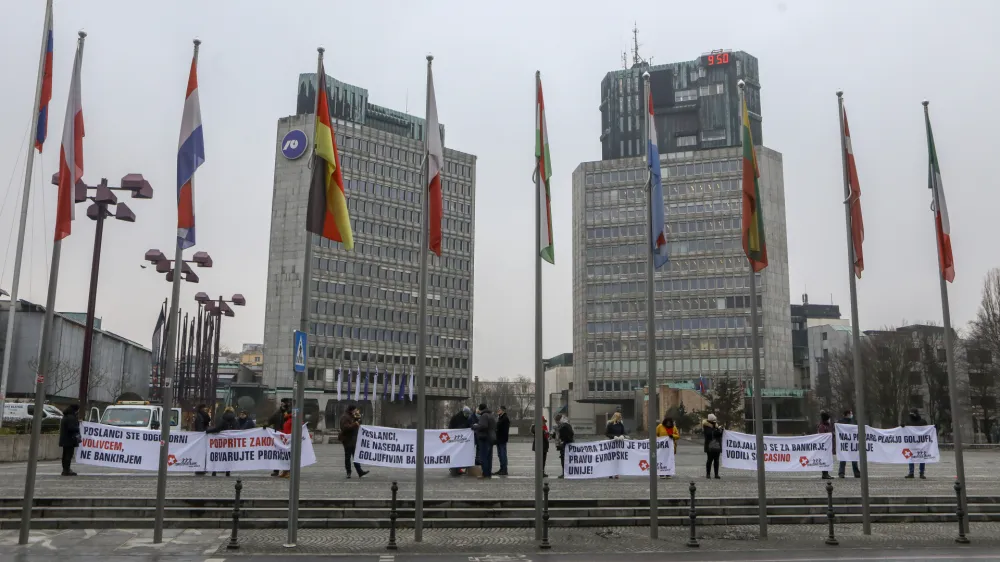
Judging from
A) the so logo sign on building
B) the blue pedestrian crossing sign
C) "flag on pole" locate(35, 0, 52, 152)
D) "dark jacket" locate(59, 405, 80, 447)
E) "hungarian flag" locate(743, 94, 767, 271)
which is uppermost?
the so logo sign on building

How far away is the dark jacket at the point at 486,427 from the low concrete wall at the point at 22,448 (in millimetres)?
16286

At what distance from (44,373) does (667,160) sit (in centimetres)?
12160

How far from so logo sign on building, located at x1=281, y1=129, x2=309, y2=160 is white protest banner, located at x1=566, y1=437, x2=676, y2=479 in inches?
4128

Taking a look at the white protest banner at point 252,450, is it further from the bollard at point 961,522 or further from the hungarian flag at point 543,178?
the bollard at point 961,522

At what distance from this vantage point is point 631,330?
124750mm

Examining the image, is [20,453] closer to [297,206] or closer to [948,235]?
[948,235]

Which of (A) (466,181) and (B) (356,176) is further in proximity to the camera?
(A) (466,181)

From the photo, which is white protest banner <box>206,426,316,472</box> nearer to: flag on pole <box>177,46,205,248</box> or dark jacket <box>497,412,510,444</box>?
dark jacket <box>497,412,510,444</box>

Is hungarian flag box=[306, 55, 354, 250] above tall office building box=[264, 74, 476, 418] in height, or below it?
below

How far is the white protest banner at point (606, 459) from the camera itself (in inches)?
815

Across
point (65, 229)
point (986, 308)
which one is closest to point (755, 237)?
point (65, 229)

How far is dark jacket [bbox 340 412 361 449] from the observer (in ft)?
71.8

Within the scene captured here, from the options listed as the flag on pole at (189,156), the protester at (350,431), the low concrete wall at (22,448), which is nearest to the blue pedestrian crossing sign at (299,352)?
the flag on pole at (189,156)

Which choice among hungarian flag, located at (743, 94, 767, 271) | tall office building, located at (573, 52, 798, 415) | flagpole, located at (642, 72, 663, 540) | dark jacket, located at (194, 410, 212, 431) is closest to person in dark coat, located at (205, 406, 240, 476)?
dark jacket, located at (194, 410, 212, 431)
